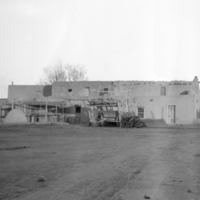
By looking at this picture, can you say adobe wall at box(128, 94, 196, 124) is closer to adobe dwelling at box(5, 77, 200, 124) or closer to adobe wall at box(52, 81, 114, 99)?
adobe dwelling at box(5, 77, 200, 124)

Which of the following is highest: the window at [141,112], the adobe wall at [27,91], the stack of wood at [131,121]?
the adobe wall at [27,91]

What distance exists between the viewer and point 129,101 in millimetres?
32938

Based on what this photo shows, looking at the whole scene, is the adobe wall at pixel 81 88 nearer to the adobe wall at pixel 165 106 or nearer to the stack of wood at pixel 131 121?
the adobe wall at pixel 165 106

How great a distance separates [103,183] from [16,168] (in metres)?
1.65

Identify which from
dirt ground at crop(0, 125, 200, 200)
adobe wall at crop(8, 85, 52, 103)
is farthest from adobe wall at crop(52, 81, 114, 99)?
dirt ground at crop(0, 125, 200, 200)

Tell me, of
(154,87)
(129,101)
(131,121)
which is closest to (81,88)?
(129,101)

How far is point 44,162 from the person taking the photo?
Answer: 5605mm

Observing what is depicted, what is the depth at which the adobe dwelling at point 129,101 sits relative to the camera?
3067cm

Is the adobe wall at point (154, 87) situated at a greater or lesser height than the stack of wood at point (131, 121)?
greater

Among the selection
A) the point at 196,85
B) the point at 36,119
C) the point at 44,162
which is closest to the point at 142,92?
the point at 196,85

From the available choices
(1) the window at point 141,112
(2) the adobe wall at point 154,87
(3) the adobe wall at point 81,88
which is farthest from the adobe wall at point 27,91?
(1) the window at point 141,112

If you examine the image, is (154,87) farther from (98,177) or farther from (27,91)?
(98,177)

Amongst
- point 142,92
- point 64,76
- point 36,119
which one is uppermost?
point 64,76

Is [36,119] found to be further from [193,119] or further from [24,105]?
[193,119]
